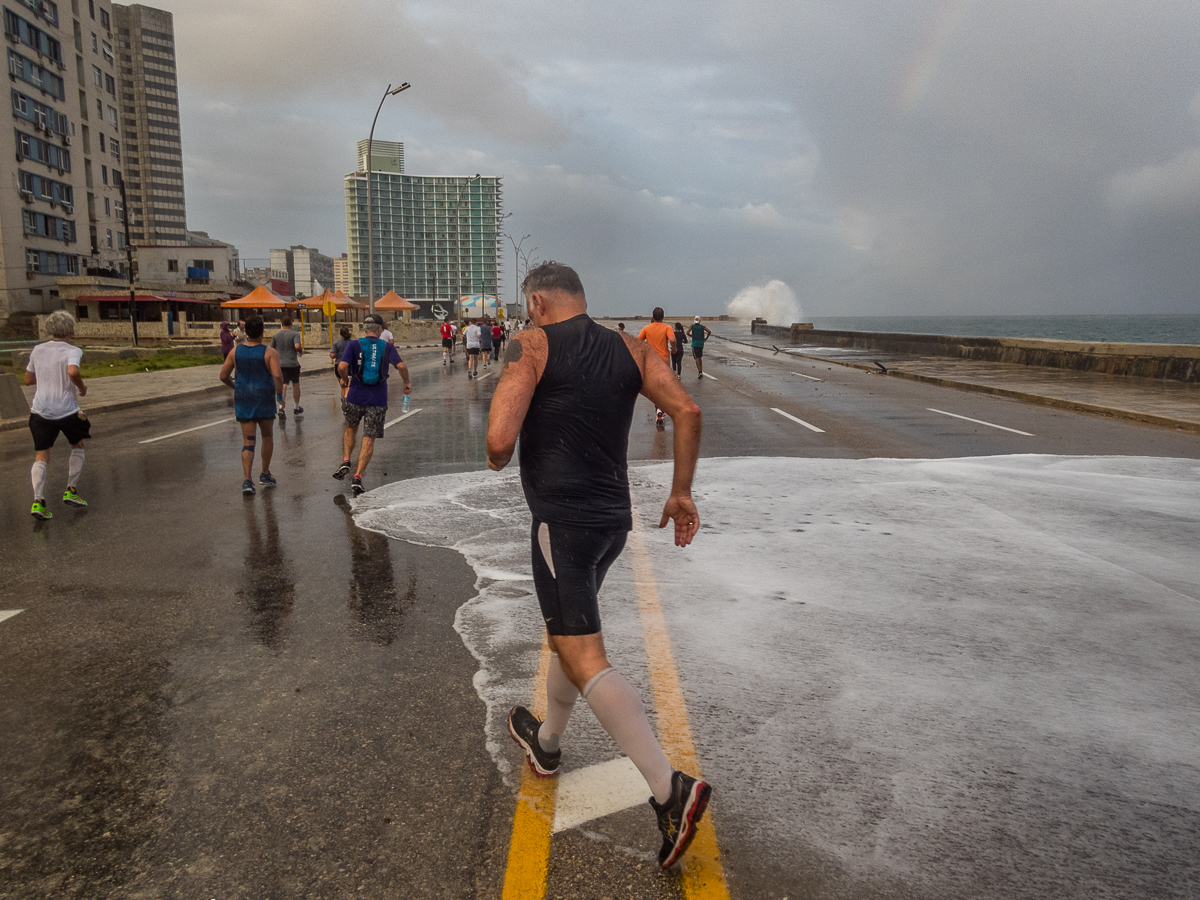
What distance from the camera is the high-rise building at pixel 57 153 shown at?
60.0 m

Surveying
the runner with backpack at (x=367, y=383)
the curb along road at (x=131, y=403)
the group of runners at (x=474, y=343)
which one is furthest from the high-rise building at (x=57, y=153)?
the runner with backpack at (x=367, y=383)

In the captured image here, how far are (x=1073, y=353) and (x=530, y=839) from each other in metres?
27.2

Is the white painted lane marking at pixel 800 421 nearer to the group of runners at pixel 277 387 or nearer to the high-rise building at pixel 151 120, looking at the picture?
the group of runners at pixel 277 387

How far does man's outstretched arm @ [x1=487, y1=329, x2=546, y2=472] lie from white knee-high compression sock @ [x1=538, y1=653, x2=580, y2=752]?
2.69ft

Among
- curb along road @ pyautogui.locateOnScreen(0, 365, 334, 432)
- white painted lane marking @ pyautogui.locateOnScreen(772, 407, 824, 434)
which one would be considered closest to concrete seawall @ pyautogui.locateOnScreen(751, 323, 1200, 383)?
white painted lane marking @ pyautogui.locateOnScreen(772, 407, 824, 434)

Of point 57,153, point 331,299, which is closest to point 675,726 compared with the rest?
point 331,299

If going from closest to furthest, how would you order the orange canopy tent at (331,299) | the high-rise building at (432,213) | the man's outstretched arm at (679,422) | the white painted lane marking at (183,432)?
1. the man's outstretched arm at (679,422)
2. the white painted lane marking at (183,432)
3. the orange canopy tent at (331,299)
4. the high-rise building at (432,213)

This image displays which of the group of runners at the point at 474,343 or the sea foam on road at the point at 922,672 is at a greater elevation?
the group of runners at the point at 474,343

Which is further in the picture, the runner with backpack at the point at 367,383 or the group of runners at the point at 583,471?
the runner with backpack at the point at 367,383

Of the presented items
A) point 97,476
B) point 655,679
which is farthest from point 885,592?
point 97,476

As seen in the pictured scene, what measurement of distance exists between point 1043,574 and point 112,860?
18.3ft

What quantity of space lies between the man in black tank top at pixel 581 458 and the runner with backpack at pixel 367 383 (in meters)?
6.46

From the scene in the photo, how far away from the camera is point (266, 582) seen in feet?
19.0

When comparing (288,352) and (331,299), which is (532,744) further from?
(331,299)
